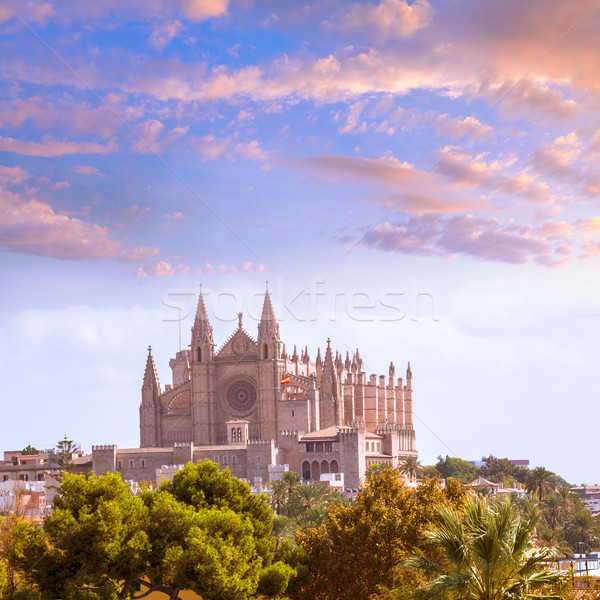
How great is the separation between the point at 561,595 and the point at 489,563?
183cm

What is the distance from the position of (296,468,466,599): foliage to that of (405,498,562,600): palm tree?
9.19 meters

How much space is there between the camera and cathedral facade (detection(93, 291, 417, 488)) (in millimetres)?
78250

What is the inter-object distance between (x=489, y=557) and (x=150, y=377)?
78498mm

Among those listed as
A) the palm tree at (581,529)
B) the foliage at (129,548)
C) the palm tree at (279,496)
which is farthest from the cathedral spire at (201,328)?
the foliage at (129,548)

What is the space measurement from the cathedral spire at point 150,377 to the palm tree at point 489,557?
254 feet

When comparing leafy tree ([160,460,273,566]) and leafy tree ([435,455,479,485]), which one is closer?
leafy tree ([160,460,273,566])

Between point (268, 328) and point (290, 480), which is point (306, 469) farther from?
point (268, 328)

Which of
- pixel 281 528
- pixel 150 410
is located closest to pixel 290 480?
pixel 281 528

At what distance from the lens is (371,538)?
2817cm

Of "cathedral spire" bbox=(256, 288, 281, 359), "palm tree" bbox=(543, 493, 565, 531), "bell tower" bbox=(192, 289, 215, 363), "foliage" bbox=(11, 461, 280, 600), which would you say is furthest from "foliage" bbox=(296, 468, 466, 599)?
"bell tower" bbox=(192, 289, 215, 363)

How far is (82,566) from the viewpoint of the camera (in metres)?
25.5

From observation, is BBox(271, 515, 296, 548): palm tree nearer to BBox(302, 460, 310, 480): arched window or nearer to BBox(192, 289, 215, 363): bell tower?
BBox(302, 460, 310, 480): arched window

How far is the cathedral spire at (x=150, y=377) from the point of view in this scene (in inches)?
3688

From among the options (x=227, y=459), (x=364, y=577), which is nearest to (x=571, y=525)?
(x=227, y=459)
